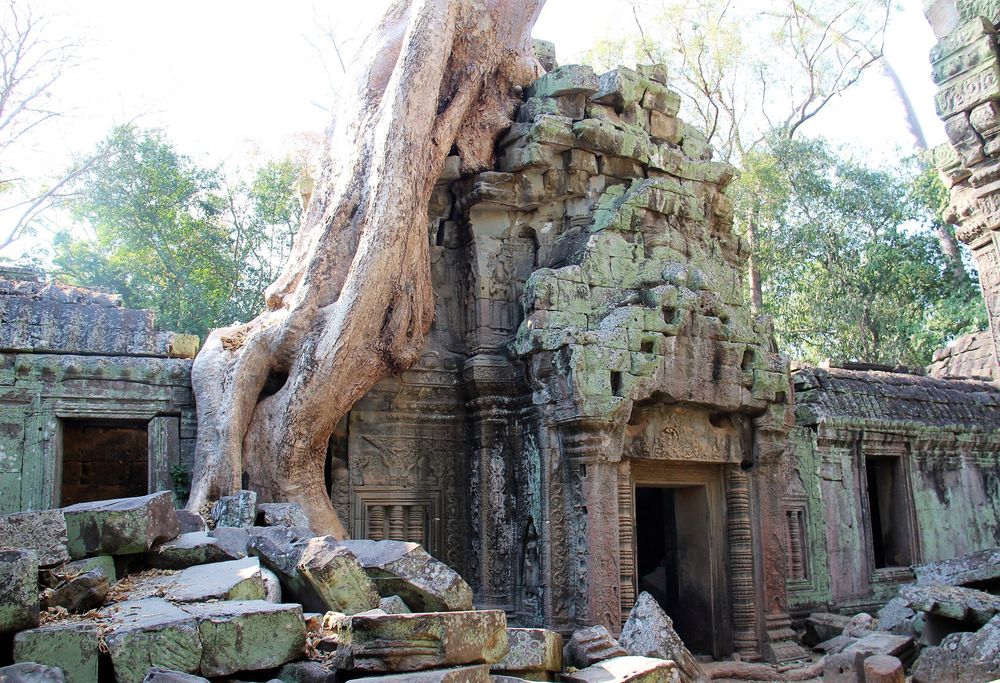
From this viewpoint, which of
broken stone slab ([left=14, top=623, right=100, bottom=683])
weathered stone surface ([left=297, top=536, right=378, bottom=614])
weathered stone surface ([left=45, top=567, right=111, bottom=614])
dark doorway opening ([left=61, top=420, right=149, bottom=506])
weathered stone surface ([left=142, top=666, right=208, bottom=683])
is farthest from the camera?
dark doorway opening ([left=61, top=420, right=149, bottom=506])

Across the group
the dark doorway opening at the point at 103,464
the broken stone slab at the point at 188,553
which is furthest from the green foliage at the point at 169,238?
the broken stone slab at the point at 188,553

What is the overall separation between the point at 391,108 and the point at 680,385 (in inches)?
131

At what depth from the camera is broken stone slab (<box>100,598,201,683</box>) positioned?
3703 mm

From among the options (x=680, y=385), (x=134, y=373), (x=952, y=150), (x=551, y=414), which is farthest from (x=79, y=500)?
(x=952, y=150)

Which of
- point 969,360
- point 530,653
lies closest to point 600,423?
point 530,653

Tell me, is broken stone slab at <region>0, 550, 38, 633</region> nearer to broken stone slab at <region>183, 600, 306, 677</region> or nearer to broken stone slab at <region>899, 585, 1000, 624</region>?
broken stone slab at <region>183, 600, 306, 677</region>

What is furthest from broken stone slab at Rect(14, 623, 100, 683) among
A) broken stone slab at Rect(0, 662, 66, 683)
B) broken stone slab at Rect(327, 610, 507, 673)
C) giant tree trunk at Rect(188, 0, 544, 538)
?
giant tree trunk at Rect(188, 0, 544, 538)

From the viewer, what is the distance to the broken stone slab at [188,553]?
17.0 ft

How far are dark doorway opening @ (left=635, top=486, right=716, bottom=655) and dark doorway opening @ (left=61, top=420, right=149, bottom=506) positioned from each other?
16.6 ft

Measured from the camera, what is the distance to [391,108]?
798 centimetres

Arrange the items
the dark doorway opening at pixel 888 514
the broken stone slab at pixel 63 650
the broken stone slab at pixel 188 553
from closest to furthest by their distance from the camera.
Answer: the broken stone slab at pixel 63 650
the broken stone slab at pixel 188 553
the dark doorway opening at pixel 888 514

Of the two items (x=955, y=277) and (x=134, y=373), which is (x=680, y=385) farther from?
(x=955, y=277)

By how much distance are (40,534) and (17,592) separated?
2.75 feet

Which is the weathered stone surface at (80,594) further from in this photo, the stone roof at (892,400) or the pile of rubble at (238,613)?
the stone roof at (892,400)
